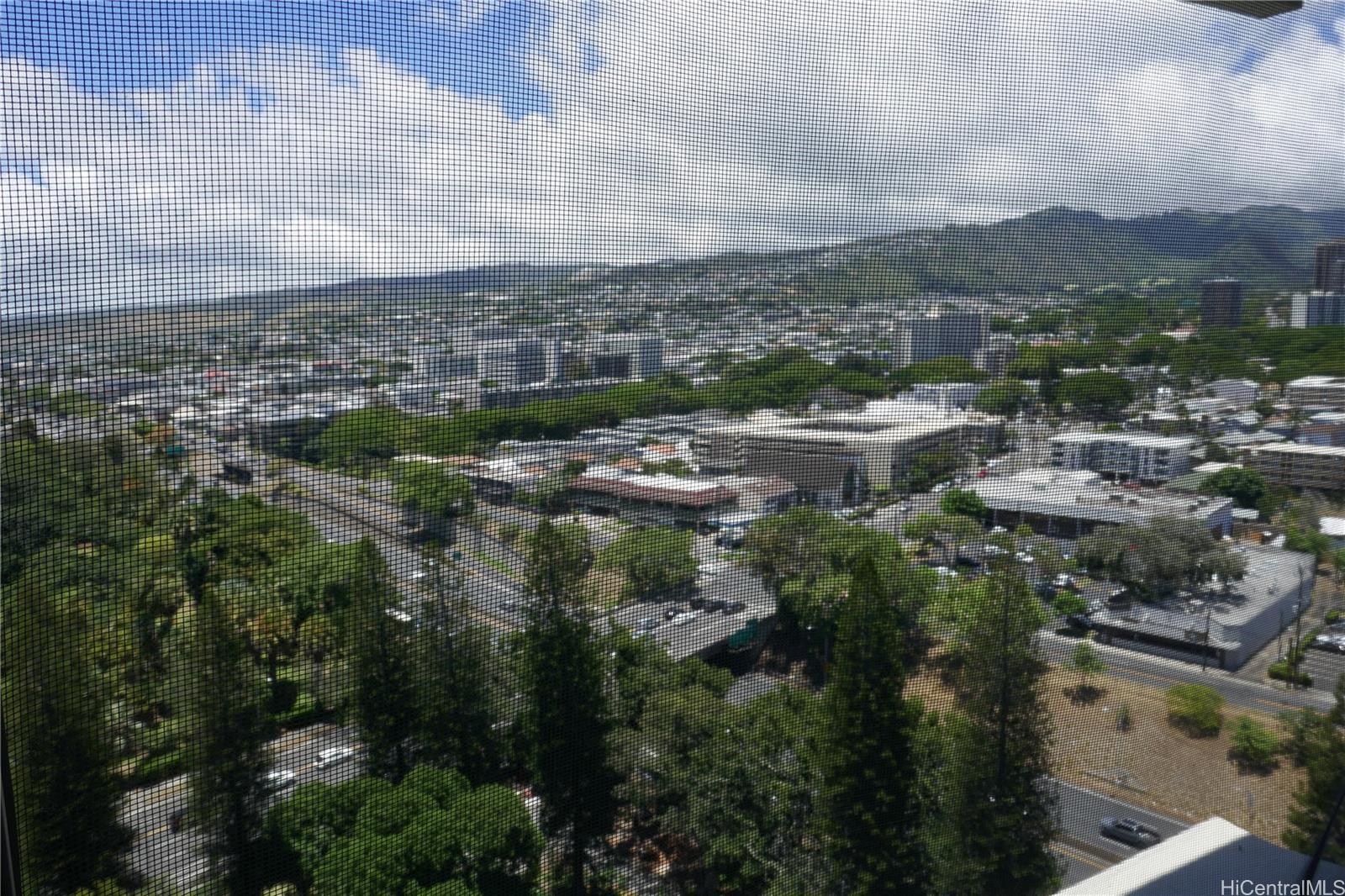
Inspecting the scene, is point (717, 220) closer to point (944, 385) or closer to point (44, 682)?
point (944, 385)

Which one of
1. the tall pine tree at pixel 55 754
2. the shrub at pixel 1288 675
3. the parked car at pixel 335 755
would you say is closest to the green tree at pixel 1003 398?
the shrub at pixel 1288 675

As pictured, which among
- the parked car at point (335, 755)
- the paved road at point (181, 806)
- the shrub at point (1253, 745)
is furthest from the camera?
the shrub at point (1253, 745)

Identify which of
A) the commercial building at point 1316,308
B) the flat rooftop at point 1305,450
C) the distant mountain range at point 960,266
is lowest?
the flat rooftop at point 1305,450

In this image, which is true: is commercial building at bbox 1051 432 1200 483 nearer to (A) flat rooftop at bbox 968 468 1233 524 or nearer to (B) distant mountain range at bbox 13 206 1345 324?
(A) flat rooftop at bbox 968 468 1233 524

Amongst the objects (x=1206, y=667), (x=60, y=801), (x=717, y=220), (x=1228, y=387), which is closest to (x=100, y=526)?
(x=60, y=801)

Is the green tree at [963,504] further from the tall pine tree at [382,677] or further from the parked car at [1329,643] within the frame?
the tall pine tree at [382,677]
